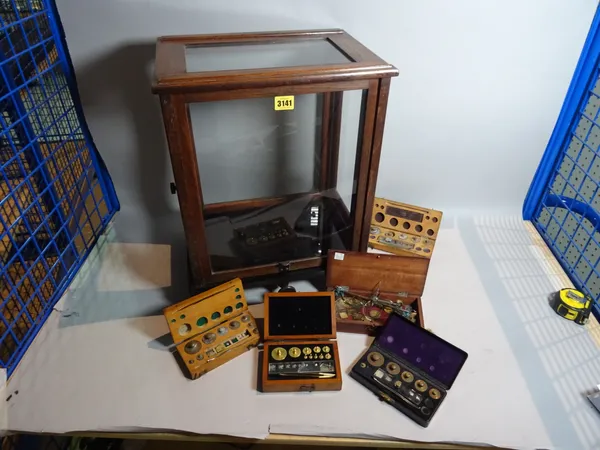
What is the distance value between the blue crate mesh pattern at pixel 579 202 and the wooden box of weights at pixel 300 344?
2.11 ft

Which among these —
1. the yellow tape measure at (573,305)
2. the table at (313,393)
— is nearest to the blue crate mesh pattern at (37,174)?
the table at (313,393)

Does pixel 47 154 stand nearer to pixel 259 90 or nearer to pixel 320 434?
pixel 259 90

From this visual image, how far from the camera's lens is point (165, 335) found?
91 cm

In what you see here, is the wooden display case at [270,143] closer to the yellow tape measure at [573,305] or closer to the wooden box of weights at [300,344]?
the wooden box of weights at [300,344]

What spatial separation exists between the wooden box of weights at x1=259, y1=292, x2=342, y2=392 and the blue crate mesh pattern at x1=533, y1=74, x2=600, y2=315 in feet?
2.11

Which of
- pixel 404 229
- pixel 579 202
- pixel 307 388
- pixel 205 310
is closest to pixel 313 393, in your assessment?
pixel 307 388

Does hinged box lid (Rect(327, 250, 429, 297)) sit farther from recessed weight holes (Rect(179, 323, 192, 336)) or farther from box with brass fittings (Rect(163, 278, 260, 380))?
recessed weight holes (Rect(179, 323, 192, 336))

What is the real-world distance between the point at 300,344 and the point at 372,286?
223 mm

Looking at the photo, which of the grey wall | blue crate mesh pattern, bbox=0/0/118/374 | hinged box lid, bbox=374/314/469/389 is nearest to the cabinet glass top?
the grey wall

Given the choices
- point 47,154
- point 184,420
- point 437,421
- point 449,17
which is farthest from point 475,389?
point 47,154

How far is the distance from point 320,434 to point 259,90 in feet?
1.92

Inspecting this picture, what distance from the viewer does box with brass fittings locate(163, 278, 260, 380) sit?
2.69ft

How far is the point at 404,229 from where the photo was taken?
112 centimetres

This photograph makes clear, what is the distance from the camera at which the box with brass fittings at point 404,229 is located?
1.10 metres
